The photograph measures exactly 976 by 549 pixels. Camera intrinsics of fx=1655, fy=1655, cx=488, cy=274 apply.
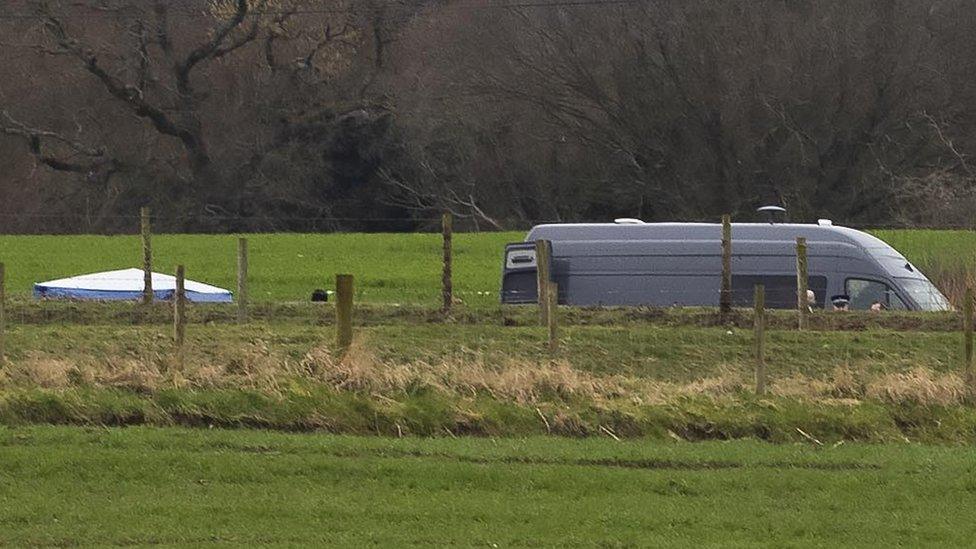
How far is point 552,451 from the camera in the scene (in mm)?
11148

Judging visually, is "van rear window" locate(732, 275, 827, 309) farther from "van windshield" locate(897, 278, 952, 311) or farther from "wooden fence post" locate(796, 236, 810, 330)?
"wooden fence post" locate(796, 236, 810, 330)

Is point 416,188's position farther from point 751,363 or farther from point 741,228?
point 751,363

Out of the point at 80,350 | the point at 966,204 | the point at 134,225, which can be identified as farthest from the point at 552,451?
the point at 134,225

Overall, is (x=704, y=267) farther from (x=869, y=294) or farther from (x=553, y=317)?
(x=553, y=317)

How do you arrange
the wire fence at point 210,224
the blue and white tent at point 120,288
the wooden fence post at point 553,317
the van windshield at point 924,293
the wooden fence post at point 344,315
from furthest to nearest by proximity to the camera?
the wire fence at point 210,224 → the blue and white tent at point 120,288 → the van windshield at point 924,293 → the wooden fence post at point 553,317 → the wooden fence post at point 344,315

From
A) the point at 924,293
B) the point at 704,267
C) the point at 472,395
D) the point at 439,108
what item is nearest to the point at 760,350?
the point at 472,395

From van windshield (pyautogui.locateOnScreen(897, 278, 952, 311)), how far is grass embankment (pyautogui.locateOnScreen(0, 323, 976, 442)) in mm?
6751

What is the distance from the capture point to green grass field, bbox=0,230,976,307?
28547 mm

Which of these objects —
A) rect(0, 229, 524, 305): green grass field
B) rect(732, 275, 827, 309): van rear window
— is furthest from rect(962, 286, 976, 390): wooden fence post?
rect(0, 229, 524, 305): green grass field

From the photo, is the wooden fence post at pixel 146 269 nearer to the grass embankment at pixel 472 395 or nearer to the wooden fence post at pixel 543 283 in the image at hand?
the grass embankment at pixel 472 395

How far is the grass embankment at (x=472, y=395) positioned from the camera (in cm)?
1201

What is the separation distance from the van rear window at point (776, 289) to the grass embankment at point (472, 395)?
7110mm

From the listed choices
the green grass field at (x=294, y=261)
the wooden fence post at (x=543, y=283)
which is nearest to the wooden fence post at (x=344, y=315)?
the wooden fence post at (x=543, y=283)

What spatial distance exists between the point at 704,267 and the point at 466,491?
44.1 feet
